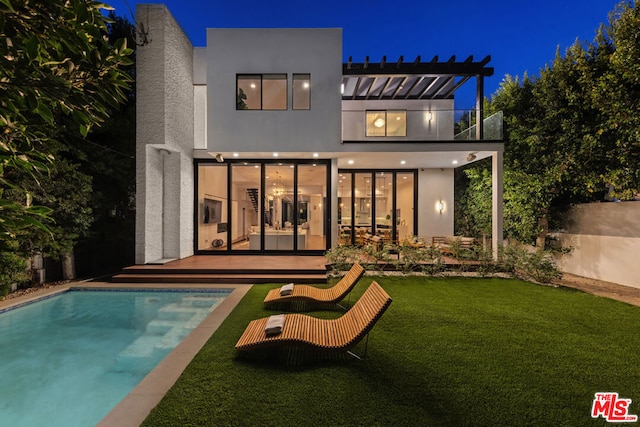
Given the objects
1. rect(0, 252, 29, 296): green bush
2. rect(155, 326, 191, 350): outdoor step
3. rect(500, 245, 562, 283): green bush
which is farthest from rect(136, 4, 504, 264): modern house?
rect(155, 326, 191, 350): outdoor step

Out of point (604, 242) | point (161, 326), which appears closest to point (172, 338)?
point (161, 326)

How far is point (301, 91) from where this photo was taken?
1002 centimetres

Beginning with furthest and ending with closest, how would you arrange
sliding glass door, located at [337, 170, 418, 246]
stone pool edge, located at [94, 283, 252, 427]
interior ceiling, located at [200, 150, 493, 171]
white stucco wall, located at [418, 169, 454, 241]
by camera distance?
sliding glass door, located at [337, 170, 418, 246] < white stucco wall, located at [418, 169, 454, 241] < interior ceiling, located at [200, 150, 493, 171] < stone pool edge, located at [94, 283, 252, 427]

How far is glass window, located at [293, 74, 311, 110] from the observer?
1000cm

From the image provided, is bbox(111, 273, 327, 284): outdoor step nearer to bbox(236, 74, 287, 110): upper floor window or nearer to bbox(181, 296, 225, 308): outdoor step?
bbox(181, 296, 225, 308): outdoor step

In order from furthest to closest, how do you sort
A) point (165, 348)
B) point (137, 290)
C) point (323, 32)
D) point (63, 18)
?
point (323, 32) < point (137, 290) < point (165, 348) < point (63, 18)

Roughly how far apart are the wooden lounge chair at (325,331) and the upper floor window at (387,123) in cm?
785

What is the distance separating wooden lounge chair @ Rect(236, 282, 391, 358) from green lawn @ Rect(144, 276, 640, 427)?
25cm

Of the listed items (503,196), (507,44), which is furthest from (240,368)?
(507,44)

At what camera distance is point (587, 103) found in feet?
25.2

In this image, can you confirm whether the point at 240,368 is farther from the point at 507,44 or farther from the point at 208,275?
the point at 507,44

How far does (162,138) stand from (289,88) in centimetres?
440

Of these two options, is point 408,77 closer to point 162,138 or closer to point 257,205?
point 257,205

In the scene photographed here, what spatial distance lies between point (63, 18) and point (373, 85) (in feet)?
37.8
